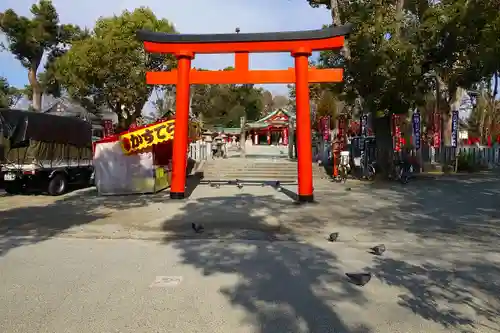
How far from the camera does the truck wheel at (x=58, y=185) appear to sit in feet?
→ 47.3

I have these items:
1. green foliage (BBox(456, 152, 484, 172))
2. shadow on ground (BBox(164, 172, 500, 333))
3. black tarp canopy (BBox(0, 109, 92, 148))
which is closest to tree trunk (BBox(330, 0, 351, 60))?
shadow on ground (BBox(164, 172, 500, 333))

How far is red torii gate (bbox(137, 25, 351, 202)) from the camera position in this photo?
12152 millimetres

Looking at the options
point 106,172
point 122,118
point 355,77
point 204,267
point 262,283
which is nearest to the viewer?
point 262,283

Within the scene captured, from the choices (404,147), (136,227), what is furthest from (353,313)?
(404,147)

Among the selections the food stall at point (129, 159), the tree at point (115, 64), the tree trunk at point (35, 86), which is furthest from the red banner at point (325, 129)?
the tree trunk at point (35, 86)

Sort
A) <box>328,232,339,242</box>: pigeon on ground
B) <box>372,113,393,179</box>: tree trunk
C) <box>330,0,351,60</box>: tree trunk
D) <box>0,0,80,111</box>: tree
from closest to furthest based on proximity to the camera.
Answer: <box>328,232,339,242</box>: pigeon on ground
<box>330,0,351,60</box>: tree trunk
<box>372,113,393,179</box>: tree trunk
<box>0,0,80,111</box>: tree

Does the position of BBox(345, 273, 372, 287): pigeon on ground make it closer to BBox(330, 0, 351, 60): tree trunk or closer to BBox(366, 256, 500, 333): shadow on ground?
BBox(366, 256, 500, 333): shadow on ground

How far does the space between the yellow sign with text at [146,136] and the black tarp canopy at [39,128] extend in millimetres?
2861

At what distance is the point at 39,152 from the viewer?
46.2 feet

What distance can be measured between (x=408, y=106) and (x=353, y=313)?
12.9m

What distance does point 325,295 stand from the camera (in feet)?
15.7

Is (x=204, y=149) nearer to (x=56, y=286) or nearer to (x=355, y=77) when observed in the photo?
(x=355, y=77)

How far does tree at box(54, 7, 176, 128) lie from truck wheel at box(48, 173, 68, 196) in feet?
42.0

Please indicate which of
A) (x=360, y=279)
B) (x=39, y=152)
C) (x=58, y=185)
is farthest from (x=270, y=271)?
(x=58, y=185)
